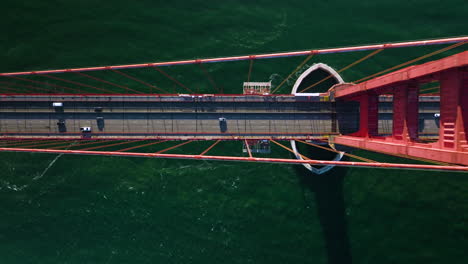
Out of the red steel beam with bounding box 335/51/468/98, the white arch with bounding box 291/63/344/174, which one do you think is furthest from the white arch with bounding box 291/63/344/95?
the red steel beam with bounding box 335/51/468/98

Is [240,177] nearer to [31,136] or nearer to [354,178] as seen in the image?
[354,178]

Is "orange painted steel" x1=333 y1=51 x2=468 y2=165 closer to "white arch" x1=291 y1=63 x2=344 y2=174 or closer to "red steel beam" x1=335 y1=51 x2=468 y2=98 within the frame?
"red steel beam" x1=335 y1=51 x2=468 y2=98

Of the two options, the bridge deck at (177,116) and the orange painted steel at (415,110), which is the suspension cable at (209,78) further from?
the orange painted steel at (415,110)

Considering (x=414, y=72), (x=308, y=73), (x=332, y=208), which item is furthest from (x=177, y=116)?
(x=332, y=208)

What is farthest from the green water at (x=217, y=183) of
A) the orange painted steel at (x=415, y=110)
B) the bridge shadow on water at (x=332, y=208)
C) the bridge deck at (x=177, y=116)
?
the orange painted steel at (x=415, y=110)

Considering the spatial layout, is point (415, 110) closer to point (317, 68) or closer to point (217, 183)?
point (317, 68)

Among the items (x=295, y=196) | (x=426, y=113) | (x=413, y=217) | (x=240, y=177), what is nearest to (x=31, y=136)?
(x=240, y=177)
